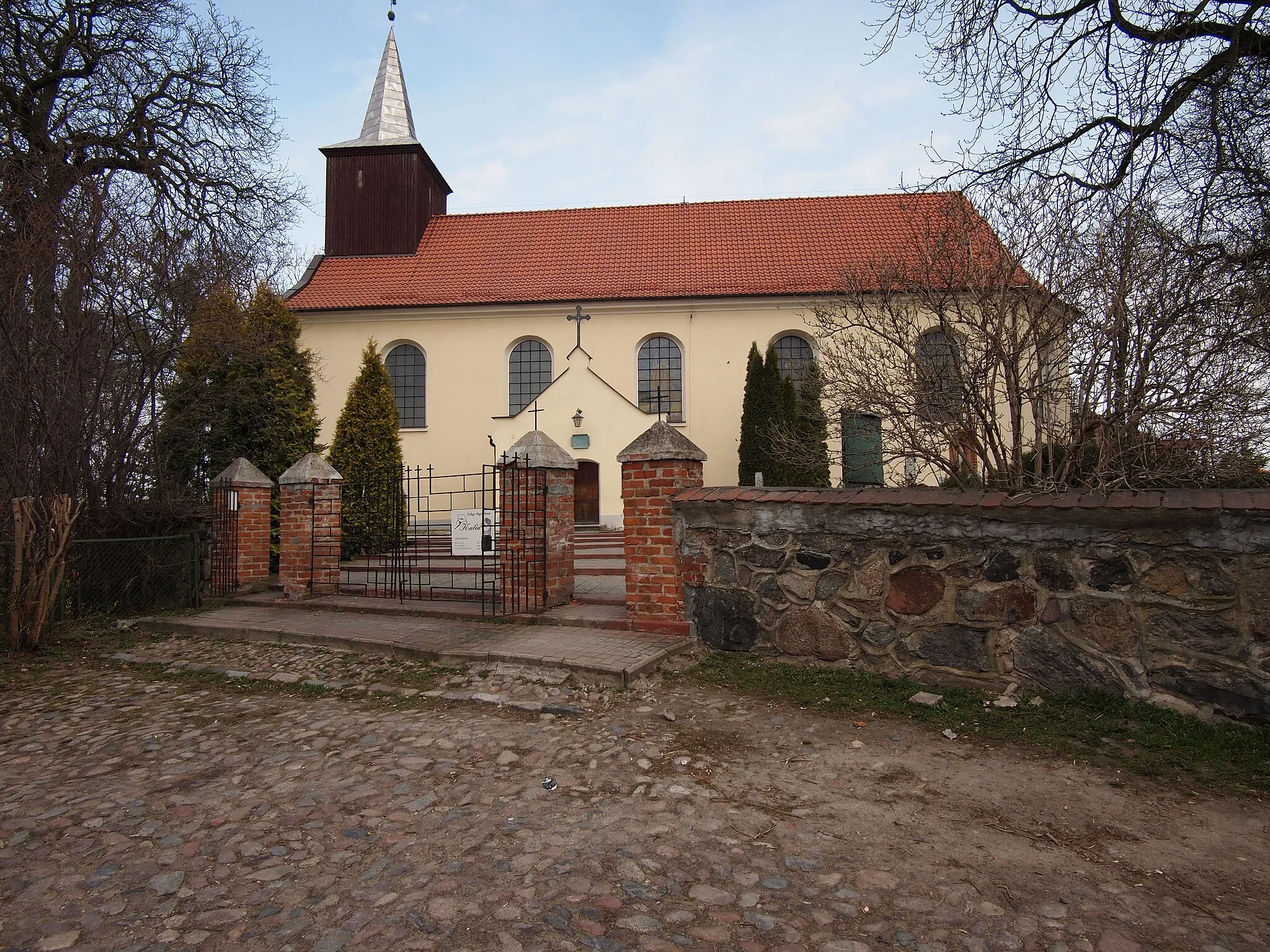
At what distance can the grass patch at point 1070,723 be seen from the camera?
3803mm

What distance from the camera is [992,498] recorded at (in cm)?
489

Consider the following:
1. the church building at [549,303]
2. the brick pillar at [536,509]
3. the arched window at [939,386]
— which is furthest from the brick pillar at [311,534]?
the church building at [549,303]

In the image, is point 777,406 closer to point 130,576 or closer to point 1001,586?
point 130,576

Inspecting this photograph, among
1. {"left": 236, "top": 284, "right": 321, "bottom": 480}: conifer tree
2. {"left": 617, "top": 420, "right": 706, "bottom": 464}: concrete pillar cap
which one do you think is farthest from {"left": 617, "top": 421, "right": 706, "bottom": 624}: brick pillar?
{"left": 236, "top": 284, "right": 321, "bottom": 480}: conifer tree

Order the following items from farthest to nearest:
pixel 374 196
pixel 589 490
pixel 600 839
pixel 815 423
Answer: pixel 374 196 < pixel 589 490 < pixel 815 423 < pixel 600 839

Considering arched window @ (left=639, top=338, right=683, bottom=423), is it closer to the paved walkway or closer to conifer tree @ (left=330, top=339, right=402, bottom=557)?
conifer tree @ (left=330, top=339, right=402, bottom=557)

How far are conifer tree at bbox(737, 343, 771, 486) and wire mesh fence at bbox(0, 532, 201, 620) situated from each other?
38.3 feet

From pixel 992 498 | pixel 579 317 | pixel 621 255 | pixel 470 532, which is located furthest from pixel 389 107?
pixel 992 498

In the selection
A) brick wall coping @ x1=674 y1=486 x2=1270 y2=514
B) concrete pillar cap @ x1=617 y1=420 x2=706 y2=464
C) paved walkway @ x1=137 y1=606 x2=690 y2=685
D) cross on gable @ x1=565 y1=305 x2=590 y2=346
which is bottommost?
paved walkway @ x1=137 y1=606 x2=690 y2=685

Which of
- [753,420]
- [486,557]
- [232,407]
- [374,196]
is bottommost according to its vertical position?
[486,557]

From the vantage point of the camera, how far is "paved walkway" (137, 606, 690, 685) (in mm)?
5566

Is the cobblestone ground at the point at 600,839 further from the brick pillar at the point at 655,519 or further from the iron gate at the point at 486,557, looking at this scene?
the iron gate at the point at 486,557

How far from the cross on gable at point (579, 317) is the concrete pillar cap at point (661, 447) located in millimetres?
12102

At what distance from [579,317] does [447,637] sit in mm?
12503
